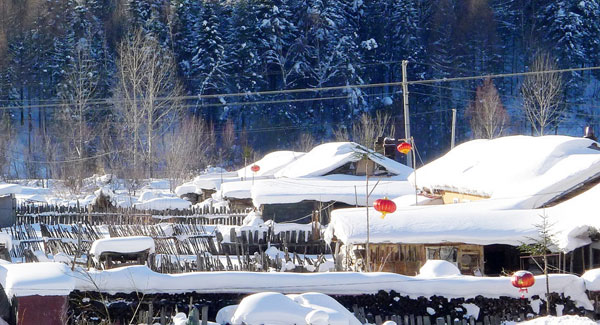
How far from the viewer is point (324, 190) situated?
2427cm

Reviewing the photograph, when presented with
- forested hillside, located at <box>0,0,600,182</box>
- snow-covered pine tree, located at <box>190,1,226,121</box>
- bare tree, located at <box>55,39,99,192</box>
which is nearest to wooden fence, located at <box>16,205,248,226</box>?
bare tree, located at <box>55,39,99,192</box>

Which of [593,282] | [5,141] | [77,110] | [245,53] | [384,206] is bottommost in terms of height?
[593,282]

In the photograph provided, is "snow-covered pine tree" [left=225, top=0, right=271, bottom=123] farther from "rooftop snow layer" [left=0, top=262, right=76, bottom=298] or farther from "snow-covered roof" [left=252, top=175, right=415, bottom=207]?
"rooftop snow layer" [left=0, top=262, right=76, bottom=298]

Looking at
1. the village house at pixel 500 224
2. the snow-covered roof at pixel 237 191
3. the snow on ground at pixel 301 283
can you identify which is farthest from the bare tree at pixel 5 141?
the snow on ground at pixel 301 283

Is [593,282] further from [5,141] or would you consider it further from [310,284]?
[5,141]

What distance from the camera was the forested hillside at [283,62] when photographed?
5469cm

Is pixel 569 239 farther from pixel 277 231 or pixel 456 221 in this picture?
pixel 277 231

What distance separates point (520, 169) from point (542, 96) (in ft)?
82.5

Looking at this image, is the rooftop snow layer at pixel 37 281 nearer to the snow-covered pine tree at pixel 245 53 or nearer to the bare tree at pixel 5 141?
the bare tree at pixel 5 141

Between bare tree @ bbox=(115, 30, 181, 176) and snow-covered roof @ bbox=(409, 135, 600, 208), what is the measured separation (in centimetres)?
2043

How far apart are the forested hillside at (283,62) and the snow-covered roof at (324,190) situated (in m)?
25.5

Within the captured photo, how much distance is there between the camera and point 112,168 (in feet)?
142

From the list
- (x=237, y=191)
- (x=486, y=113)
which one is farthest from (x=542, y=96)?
(x=237, y=191)

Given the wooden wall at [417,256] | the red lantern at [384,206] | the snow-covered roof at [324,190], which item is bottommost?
the wooden wall at [417,256]
